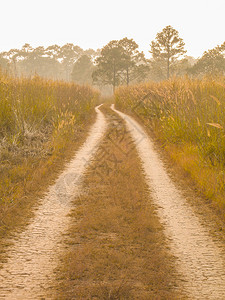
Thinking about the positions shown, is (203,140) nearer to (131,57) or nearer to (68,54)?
(131,57)

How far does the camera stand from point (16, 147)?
24.8 ft

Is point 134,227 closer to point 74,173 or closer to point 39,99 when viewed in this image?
point 74,173

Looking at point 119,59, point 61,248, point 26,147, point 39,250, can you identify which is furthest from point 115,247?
point 119,59

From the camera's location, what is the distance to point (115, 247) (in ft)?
11.9

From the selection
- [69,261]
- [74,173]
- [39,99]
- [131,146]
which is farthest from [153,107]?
[69,261]

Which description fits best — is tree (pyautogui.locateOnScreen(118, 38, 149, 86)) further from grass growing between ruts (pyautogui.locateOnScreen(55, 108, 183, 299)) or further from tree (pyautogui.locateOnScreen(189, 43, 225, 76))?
grass growing between ruts (pyautogui.locateOnScreen(55, 108, 183, 299))

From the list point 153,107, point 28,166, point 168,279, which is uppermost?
point 153,107

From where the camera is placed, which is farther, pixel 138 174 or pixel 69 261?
pixel 138 174

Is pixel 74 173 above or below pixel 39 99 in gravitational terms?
below

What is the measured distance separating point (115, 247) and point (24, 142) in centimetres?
520

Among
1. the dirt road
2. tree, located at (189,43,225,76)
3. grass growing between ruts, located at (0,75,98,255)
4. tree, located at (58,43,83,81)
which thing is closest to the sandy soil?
the dirt road

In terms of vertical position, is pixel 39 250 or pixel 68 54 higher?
pixel 68 54

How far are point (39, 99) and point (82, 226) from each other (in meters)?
6.63

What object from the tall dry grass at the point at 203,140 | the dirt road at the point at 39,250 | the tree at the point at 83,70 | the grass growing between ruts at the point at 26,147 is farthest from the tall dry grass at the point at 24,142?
the tree at the point at 83,70
